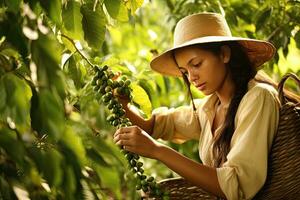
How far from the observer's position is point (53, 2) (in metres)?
0.91

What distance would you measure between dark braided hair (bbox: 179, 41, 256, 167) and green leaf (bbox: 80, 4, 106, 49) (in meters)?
0.42

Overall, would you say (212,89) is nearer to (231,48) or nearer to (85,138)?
(231,48)

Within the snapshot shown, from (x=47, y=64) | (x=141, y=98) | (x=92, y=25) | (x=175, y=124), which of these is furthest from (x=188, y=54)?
(x=47, y=64)

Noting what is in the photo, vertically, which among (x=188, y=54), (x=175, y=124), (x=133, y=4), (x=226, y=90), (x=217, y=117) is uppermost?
(x=133, y=4)

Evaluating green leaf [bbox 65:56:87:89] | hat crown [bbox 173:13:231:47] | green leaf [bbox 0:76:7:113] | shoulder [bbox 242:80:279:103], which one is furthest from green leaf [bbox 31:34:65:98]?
hat crown [bbox 173:13:231:47]

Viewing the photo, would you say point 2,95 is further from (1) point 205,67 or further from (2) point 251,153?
(1) point 205,67

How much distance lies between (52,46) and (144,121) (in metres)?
1.35

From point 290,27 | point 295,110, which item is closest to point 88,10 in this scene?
point 295,110

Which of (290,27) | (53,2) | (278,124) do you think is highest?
(53,2)

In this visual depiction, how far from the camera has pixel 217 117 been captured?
2.04 m

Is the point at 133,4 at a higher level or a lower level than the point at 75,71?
higher

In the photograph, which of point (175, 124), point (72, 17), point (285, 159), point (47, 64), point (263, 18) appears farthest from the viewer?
point (263, 18)

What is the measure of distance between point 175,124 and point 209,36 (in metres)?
0.37

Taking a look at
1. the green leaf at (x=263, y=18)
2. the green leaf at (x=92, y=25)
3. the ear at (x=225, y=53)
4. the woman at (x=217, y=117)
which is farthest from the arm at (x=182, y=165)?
the green leaf at (x=263, y=18)
